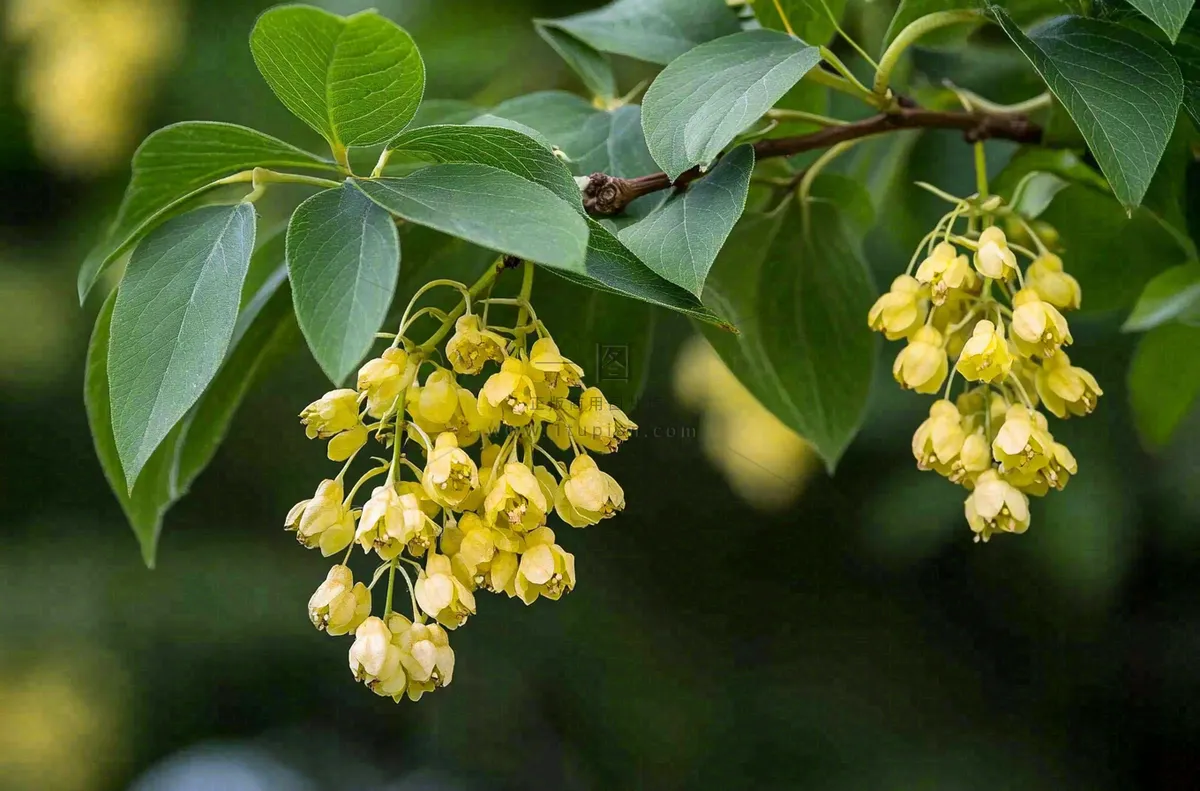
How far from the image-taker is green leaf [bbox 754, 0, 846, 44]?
0.61 metres

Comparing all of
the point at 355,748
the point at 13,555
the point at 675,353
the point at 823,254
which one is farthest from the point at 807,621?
the point at 13,555

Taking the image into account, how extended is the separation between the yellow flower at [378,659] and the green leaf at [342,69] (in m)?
0.21

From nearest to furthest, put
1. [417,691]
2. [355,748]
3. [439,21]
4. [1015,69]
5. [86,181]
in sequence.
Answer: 1. [417,691]
2. [1015,69]
3. [439,21]
4. [86,181]
5. [355,748]

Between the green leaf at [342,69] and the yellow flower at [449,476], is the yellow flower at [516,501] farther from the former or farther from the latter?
the green leaf at [342,69]

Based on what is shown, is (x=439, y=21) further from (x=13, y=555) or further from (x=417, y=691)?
(x=13, y=555)

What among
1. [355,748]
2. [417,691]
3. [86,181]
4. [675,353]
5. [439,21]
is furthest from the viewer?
[355,748]

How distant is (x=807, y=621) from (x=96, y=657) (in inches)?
45.3

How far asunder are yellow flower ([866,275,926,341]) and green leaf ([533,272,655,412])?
149 millimetres

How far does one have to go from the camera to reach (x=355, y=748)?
194 centimetres

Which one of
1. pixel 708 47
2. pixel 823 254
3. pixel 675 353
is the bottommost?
pixel 675 353

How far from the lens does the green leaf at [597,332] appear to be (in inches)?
24.2

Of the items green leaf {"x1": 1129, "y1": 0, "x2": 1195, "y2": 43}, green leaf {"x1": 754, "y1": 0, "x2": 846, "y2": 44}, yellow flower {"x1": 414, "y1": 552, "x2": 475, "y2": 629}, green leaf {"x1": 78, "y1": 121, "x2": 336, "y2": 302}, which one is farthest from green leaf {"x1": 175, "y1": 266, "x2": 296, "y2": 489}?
green leaf {"x1": 1129, "y1": 0, "x2": 1195, "y2": 43}

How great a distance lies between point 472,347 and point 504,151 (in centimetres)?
8

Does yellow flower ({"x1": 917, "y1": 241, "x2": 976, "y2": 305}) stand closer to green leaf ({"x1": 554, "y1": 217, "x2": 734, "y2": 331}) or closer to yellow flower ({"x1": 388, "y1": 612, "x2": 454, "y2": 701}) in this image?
green leaf ({"x1": 554, "y1": 217, "x2": 734, "y2": 331})
